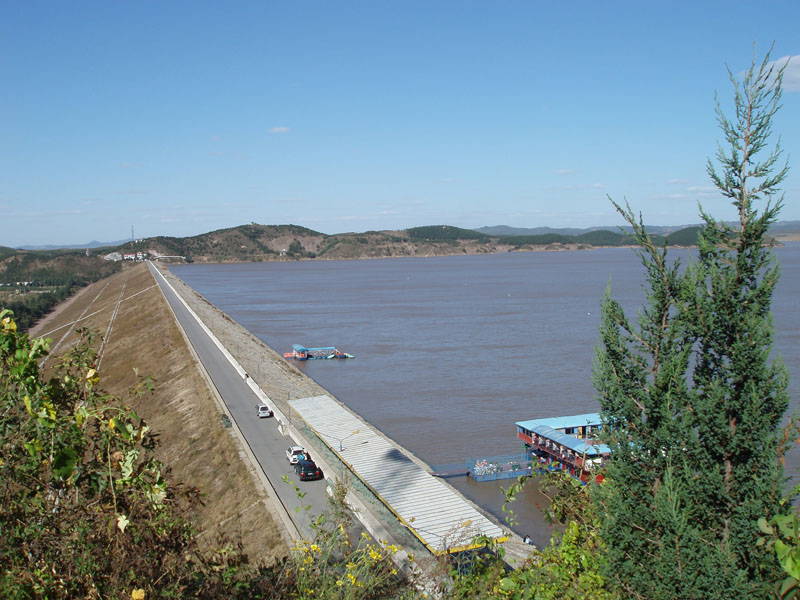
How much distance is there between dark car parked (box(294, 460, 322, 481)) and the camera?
15.7 meters

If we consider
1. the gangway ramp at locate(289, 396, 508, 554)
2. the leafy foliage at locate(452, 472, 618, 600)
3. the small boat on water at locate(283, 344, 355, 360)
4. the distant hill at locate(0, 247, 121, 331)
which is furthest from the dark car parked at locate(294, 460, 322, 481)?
the distant hill at locate(0, 247, 121, 331)

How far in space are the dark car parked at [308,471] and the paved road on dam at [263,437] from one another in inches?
4.9

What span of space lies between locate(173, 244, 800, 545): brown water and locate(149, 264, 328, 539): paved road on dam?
15.3ft

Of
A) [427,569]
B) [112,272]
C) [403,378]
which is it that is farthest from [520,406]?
[112,272]

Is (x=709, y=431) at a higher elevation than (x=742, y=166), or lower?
lower

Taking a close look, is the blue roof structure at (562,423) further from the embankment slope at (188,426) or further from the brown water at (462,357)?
the embankment slope at (188,426)

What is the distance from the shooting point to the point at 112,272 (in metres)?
137

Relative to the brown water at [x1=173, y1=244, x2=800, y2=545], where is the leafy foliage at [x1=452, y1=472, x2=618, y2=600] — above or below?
above

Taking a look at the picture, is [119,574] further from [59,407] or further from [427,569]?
[427,569]

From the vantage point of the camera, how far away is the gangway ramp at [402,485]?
11462 millimetres

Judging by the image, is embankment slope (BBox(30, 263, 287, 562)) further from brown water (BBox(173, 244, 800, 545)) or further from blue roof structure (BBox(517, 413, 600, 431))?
blue roof structure (BBox(517, 413, 600, 431))

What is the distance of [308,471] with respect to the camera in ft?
51.8

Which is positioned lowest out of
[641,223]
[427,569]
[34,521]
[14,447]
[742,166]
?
[427,569]

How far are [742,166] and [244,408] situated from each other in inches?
834
